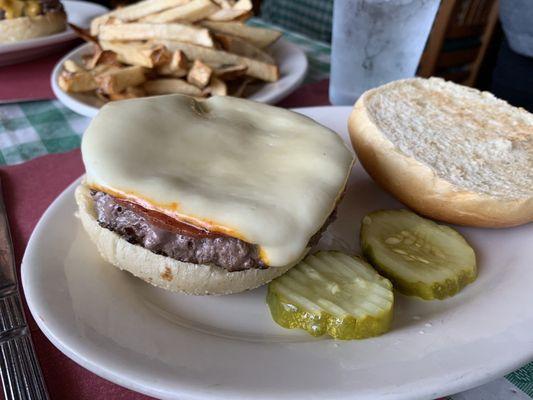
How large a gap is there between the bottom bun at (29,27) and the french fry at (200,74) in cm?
115

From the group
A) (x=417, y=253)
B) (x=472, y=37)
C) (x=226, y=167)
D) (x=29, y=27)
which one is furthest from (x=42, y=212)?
(x=472, y=37)

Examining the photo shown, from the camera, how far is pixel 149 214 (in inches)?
40.1

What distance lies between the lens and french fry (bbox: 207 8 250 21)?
7.16ft

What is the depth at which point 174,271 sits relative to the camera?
1.04 metres

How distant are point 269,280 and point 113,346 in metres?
0.35

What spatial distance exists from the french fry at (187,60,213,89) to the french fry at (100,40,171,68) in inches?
4.8

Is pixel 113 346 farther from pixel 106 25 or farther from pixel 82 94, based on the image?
pixel 106 25

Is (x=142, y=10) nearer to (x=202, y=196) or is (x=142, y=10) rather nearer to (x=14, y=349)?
(x=202, y=196)

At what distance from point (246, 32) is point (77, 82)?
78 centimetres

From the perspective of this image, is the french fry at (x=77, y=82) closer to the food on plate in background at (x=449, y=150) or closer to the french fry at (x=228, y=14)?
the french fry at (x=228, y=14)

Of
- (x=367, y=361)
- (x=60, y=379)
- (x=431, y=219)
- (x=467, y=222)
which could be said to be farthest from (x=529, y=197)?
(x=60, y=379)

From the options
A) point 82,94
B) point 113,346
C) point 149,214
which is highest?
point 149,214

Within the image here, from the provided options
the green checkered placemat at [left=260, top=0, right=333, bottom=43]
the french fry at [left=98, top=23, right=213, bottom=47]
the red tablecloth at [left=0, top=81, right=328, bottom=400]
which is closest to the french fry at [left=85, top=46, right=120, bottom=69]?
the french fry at [left=98, top=23, right=213, bottom=47]

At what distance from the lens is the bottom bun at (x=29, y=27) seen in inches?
96.5
